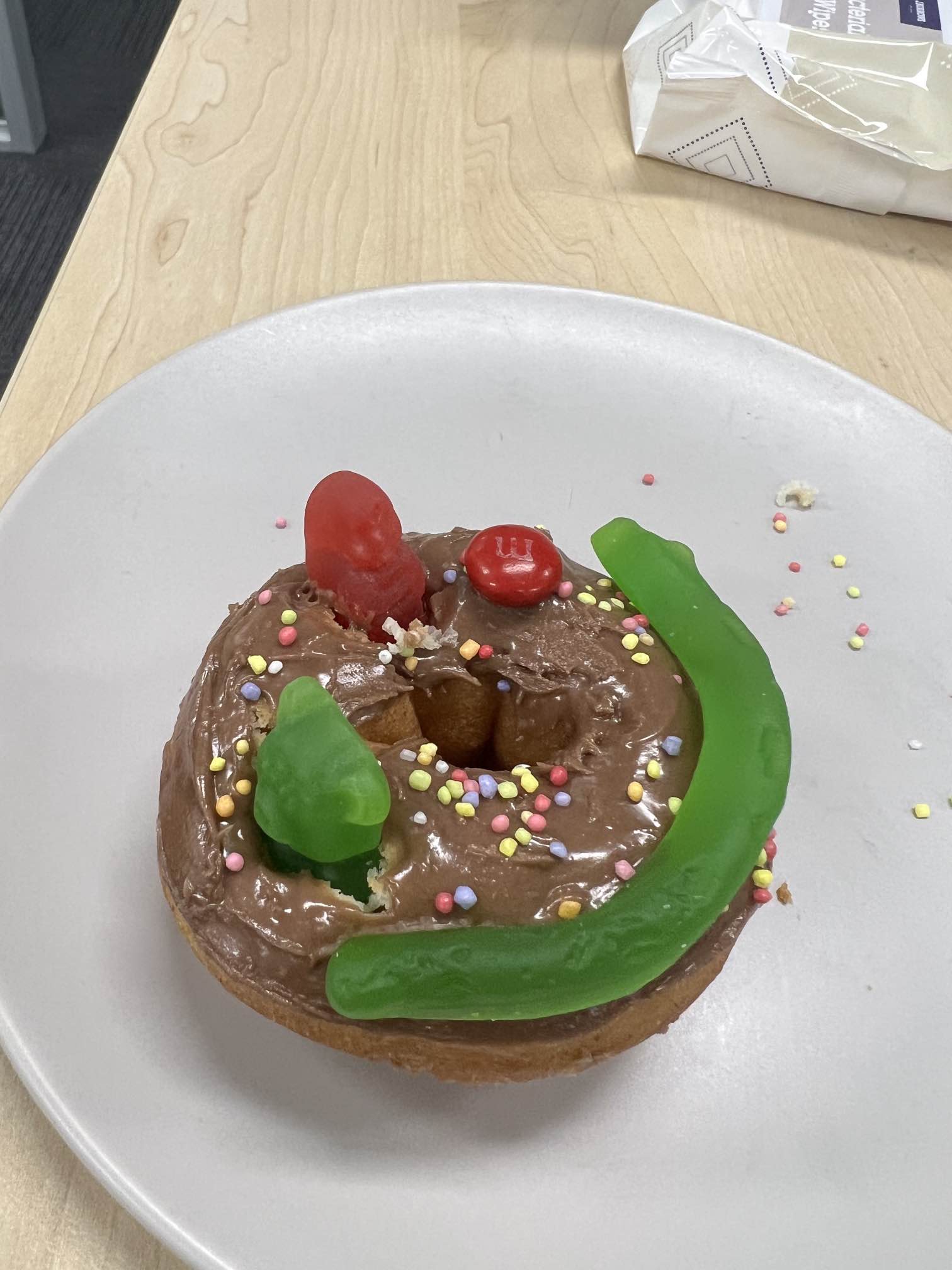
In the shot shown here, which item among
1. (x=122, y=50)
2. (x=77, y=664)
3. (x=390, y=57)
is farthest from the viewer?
(x=122, y=50)

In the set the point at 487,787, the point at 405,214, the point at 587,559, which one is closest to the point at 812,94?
the point at 405,214

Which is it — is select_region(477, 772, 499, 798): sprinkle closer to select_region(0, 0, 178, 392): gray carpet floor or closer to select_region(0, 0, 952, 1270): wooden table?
select_region(0, 0, 952, 1270): wooden table

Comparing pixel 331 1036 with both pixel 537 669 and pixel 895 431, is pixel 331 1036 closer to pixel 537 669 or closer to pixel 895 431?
pixel 537 669

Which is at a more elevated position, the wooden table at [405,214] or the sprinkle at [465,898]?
the wooden table at [405,214]

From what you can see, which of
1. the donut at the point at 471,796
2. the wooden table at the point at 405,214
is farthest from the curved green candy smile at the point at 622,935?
the wooden table at the point at 405,214

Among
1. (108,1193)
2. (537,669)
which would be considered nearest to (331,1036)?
(108,1193)

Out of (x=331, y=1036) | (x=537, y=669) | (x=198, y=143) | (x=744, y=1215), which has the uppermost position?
(x=198, y=143)

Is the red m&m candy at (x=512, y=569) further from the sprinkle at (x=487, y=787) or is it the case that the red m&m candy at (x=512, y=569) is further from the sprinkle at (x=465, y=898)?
the sprinkle at (x=465, y=898)
